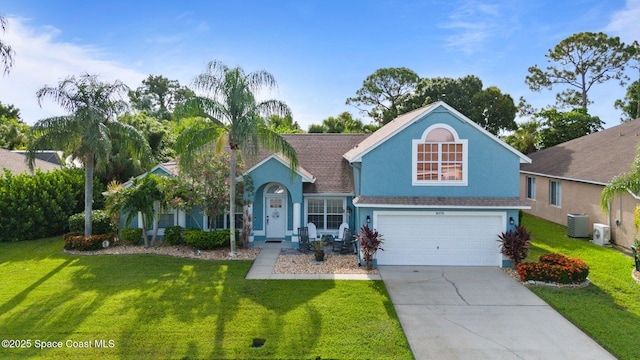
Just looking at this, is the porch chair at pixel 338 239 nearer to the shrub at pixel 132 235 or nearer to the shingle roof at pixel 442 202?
the shingle roof at pixel 442 202

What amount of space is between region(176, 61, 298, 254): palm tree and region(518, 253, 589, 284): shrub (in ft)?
33.6

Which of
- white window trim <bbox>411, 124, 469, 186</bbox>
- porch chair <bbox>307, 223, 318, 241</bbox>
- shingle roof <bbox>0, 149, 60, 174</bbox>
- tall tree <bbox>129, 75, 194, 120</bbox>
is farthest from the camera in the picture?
tall tree <bbox>129, 75, 194, 120</bbox>

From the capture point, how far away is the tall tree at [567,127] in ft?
112

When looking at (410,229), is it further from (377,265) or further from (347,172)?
(347,172)

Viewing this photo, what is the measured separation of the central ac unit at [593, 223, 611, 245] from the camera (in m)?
17.7

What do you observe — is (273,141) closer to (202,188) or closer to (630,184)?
(202,188)

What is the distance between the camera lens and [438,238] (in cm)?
1466

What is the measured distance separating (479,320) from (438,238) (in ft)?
16.4

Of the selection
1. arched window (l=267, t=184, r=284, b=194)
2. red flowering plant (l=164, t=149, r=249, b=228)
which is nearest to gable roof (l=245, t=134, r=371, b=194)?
arched window (l=267, t=184, r=284, b=194)

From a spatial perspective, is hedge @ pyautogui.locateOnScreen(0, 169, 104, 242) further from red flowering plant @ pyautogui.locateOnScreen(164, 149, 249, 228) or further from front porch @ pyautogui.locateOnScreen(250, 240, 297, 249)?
front porch @ pyautogui.locateOnScreen(250, 240, 297, 249)

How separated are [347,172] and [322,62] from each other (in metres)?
6.91

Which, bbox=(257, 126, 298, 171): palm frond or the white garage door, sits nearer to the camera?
the white garage door

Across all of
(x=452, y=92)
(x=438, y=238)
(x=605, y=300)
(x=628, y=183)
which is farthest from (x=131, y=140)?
(x=452, y=92)

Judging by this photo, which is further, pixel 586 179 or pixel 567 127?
pixel 567 127
